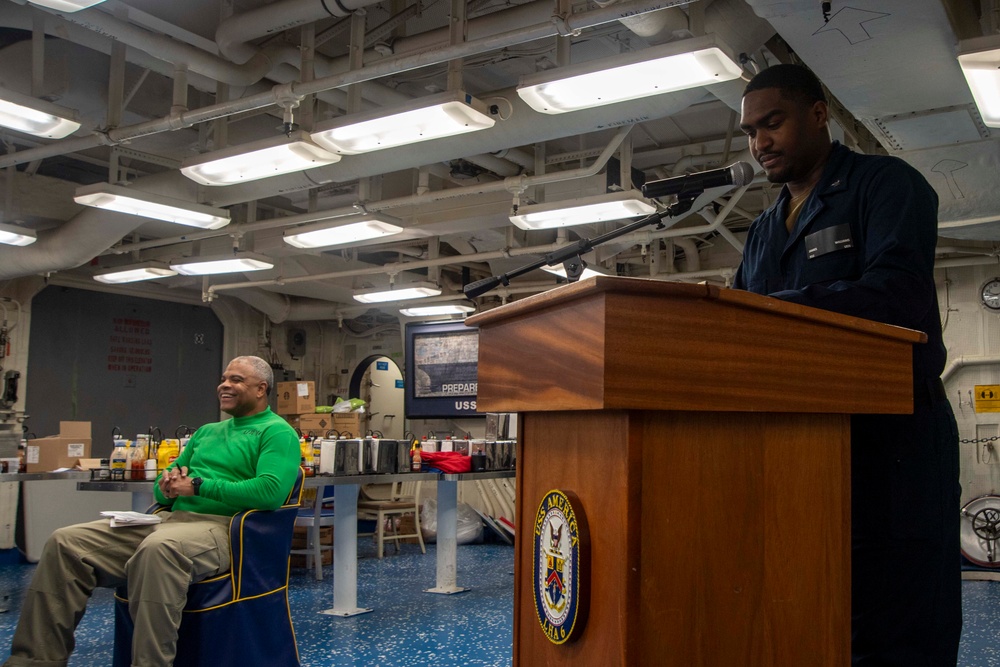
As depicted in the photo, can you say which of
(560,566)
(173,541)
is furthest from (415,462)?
(560,566)

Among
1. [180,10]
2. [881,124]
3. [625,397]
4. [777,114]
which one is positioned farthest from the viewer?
[180,10]

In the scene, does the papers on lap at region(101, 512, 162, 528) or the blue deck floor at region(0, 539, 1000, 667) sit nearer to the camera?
the papers on lap at region(101, 512, 162, 528)

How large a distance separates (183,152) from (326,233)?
63.7 inches

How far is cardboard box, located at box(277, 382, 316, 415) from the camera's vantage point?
9.24 metres

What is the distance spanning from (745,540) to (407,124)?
11.8ft

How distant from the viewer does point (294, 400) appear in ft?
30.7

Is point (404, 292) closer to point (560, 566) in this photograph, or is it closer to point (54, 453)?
point (54, 453)

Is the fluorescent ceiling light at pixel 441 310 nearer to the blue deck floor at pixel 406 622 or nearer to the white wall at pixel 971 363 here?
the blue deck floor at pixel 406 622

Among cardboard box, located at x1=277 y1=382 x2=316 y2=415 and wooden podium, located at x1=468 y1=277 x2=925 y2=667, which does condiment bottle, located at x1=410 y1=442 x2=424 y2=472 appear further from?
wooden podium, located at x1=468 y1=277 x2=925 y2=667

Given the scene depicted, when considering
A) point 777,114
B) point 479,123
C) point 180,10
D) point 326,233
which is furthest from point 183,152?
point 777,114

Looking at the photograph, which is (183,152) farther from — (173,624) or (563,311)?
(563,311)

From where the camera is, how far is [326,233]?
6.50m

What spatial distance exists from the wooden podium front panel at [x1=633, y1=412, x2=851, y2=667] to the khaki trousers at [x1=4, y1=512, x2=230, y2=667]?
8.13ft

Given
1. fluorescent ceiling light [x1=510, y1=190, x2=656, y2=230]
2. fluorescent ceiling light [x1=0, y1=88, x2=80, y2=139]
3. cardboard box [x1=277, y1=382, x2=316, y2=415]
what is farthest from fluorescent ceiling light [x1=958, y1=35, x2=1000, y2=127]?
cardboard box [x1=277, y1=382, x2=316, y2=415]
